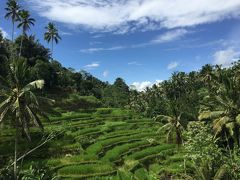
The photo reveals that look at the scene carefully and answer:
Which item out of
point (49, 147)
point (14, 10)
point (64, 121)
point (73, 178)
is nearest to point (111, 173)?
point (73, 178)

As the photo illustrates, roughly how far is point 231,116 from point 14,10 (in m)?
61.8

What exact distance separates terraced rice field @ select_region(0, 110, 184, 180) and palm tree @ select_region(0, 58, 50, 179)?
14.6 feet

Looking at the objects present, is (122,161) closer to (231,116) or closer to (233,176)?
(231,116)

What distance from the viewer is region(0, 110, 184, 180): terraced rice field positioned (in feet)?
128

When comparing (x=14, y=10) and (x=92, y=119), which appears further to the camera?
(x=14, y=10)

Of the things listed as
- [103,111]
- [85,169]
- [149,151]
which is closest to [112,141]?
[149,151]

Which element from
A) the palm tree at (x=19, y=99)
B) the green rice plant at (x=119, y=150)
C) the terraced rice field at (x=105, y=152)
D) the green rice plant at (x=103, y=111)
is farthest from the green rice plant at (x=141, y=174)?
the green rice plant at (x=103, y=111)

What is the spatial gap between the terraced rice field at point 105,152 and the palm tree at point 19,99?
4452 mm

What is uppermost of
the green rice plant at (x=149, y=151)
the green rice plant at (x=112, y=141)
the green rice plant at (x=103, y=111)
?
the green rice plant at (x=103, y=111)

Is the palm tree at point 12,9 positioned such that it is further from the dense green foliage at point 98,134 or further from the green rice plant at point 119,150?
the green rice plant at point 119,150

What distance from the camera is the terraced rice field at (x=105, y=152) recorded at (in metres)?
38.9

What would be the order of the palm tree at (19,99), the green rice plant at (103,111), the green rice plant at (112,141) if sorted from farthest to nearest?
the green rice plant at (103,111)
the green rice plant at (112,141)
the palm tree at (19,99)

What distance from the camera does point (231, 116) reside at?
37.5m

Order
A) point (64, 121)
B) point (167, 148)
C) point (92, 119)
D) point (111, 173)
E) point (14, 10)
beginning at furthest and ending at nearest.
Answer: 1. point (14, 10)
2. point (92, 119)
3. point (64, 121)
4. point (167, 148)
5. point (111, 173)
